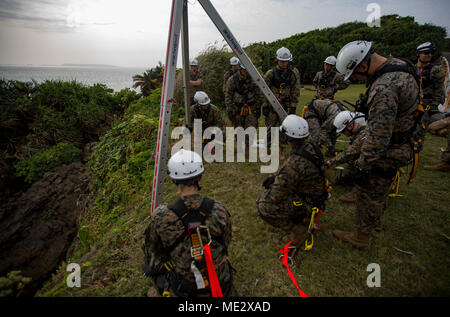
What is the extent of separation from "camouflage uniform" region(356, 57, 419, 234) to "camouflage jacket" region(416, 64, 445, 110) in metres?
3.34

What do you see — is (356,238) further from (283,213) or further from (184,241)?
(184,241)

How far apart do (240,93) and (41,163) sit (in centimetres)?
751

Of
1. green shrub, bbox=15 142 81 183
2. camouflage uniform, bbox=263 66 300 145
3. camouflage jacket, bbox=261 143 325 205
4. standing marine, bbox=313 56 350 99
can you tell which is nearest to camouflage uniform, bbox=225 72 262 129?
camouflage uniform, bbox=263 66 300 145

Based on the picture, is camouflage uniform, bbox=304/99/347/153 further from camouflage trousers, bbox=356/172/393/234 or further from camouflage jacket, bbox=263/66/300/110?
camouflage trousers, bbox=356/172/393/234

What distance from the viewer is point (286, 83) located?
5867 millimetres

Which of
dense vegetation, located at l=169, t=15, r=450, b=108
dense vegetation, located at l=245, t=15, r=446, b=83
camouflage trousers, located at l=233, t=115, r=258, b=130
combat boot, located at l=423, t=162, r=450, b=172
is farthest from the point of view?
dense vegetation, located at l=245, t=15, r=446, b=83

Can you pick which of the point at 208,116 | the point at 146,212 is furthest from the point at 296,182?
the point at 208,116

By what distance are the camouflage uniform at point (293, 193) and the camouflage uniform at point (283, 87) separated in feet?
9.68

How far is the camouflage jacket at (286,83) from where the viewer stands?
18.9ft

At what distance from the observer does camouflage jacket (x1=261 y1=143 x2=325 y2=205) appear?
2.96 meters

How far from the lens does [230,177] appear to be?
5.70m

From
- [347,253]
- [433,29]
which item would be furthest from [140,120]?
[433,29]

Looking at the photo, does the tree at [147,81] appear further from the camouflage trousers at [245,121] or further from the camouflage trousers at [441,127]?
the camouflage trousers at [441,127]

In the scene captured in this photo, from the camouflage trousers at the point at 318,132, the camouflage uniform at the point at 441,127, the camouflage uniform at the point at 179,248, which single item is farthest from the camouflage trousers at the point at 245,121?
the camouflage uniform at the point at 441,127
